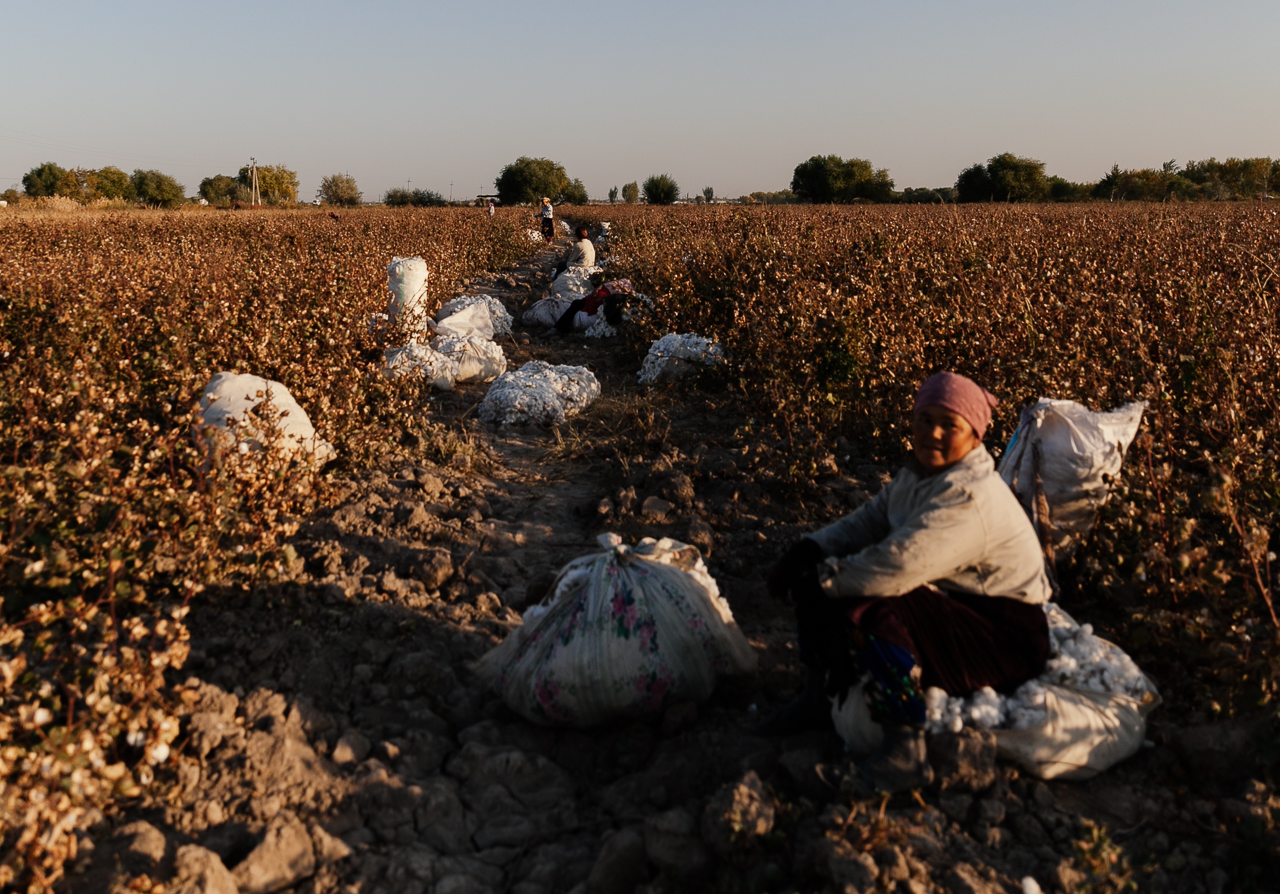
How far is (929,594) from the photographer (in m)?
2.12

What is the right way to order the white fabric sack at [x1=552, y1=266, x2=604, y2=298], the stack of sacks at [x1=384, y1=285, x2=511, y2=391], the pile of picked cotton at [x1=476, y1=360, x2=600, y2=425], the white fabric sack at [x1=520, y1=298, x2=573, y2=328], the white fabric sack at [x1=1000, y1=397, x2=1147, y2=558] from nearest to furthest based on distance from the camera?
the white fabric sack at [x1=1000, y1=397, x2=1147, y2=558]
the pile of picked cotton at [x1=476, y1=360, x2=600, y2=425]
the stack of sacks at [x1=384, y1=285, x2=511, y2=391]
the white fabric sack at [x1=520, y1=298, x2=573, y2=328]
the white fabric sack at [x1=552, y1=266, x2=604, y2=298]

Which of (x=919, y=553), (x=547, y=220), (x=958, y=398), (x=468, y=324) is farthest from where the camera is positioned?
(x=547, y=220)

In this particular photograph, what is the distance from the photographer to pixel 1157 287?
5.15 meters

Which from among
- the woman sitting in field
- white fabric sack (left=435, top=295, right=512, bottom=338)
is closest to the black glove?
the woman sitting in field

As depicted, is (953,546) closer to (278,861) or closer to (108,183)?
(278,861)

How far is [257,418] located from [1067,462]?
3166mm

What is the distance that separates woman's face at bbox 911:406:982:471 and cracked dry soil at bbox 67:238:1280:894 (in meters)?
0.70

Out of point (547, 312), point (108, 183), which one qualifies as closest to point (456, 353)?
point (547, 312)

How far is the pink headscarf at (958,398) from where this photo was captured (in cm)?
211

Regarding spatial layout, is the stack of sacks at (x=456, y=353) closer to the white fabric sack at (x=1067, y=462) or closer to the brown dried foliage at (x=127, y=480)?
the brown dried foliage at (x=127, y=480)

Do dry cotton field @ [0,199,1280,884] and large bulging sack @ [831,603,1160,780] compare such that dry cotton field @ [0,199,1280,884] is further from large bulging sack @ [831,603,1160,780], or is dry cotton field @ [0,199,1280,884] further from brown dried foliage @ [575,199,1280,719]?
large bulging sack @ [831,603,1160,780]

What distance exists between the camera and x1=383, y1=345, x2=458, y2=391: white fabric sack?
206 inches

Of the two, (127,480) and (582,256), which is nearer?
(127,480)

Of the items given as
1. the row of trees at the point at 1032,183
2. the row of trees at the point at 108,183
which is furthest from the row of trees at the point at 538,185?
the row of trees at the point at 108,183
